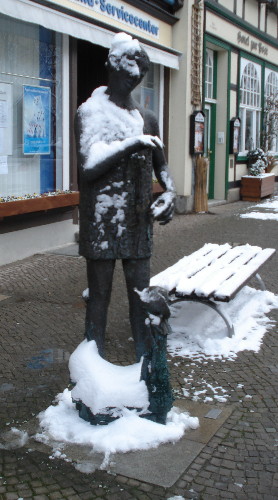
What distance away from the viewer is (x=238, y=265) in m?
5.81

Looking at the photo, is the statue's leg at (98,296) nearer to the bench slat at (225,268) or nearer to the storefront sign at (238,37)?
the bench slat at (225,268)

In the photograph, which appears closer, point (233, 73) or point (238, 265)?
point (238, 265)

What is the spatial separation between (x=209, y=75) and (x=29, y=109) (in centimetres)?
754

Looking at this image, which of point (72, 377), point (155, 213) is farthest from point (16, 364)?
point (155, 213)

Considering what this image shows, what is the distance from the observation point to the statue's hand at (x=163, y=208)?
11.0 feet

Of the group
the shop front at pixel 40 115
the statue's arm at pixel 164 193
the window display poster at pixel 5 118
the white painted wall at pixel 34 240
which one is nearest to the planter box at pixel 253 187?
the shop front at pixel 40 115

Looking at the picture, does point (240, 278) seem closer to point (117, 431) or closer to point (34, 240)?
point (117, 431)

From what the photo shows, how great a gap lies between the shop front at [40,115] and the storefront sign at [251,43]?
250 inches

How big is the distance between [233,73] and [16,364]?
12.6 metres

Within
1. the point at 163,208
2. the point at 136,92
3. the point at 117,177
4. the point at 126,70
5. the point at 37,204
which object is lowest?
the point at 37,204

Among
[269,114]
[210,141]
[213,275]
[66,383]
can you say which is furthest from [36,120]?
[269,114]

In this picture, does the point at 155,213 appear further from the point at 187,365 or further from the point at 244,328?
the point at 244,328

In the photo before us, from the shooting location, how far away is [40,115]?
860 centimetres

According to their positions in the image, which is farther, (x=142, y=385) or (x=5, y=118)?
(x=5, y=118)
